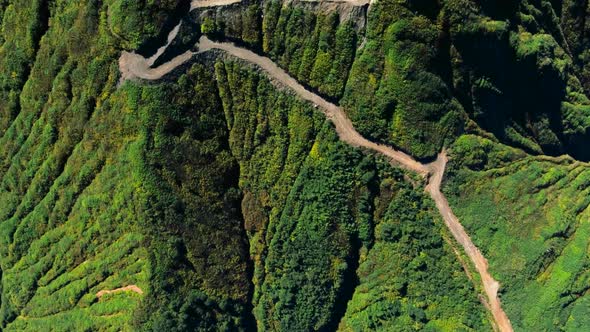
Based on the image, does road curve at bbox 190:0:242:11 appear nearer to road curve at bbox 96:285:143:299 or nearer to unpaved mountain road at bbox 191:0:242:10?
unpaved mountain road at bbox 191:0:242:10

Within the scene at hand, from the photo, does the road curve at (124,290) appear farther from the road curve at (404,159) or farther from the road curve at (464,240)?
the road curve at (464,240)

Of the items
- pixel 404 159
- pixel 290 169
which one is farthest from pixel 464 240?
pixel 290 169

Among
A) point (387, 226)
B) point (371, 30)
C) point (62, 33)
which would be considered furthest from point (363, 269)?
point (62, 33)

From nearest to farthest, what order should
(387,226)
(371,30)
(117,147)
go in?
(371,30) → (117,147) → (387,226)

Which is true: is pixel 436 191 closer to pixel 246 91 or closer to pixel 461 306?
pixel 461 306

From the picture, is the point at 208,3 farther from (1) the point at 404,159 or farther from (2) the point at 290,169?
(1) the point at 404,159

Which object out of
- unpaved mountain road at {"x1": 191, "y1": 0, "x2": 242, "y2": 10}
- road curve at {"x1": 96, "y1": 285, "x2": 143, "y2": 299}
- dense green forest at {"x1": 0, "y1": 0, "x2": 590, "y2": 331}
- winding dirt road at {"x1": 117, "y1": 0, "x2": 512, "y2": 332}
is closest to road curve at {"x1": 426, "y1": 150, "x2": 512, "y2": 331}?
winding dirt road at {"x1": 117, "y1": 0, "x2": 512, "y2": 332}

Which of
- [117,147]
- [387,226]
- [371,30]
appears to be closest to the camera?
[371,30]
